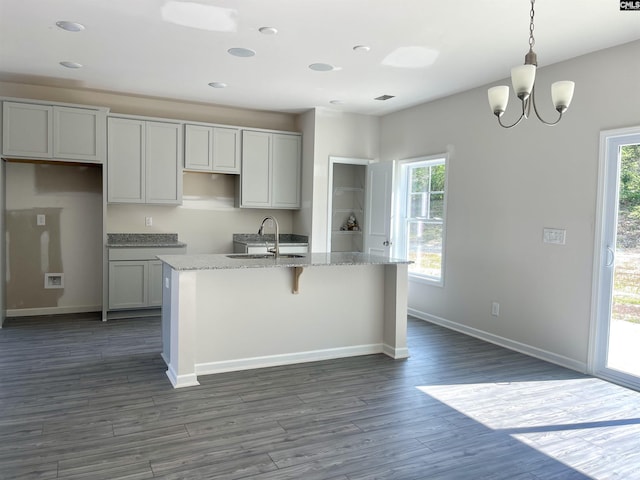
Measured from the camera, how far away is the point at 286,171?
6.60 meters

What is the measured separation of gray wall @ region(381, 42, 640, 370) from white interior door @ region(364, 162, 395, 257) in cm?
65

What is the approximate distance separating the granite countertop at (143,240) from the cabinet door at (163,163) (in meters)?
0.50

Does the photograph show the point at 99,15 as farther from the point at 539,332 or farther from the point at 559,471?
the point at 539,332

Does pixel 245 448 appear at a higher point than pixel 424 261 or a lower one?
lower

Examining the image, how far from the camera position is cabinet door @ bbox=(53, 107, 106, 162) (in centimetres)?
524

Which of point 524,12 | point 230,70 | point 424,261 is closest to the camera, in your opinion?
point 524,12

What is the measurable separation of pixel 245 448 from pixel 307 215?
13.9 ft

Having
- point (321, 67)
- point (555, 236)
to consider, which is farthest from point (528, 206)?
point (321, 67)

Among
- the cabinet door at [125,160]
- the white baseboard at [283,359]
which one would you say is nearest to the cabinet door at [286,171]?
the cabinet door at [125,160]

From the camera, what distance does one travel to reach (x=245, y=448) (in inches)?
102

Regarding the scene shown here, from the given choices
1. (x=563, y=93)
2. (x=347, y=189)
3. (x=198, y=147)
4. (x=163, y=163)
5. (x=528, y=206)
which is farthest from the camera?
(x=347, y=189)

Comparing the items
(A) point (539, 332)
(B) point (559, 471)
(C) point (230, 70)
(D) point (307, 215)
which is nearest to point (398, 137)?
(D) point (307, 215)

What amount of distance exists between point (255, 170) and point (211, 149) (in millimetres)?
641

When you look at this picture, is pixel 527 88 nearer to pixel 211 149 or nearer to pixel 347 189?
pixel 211 149
